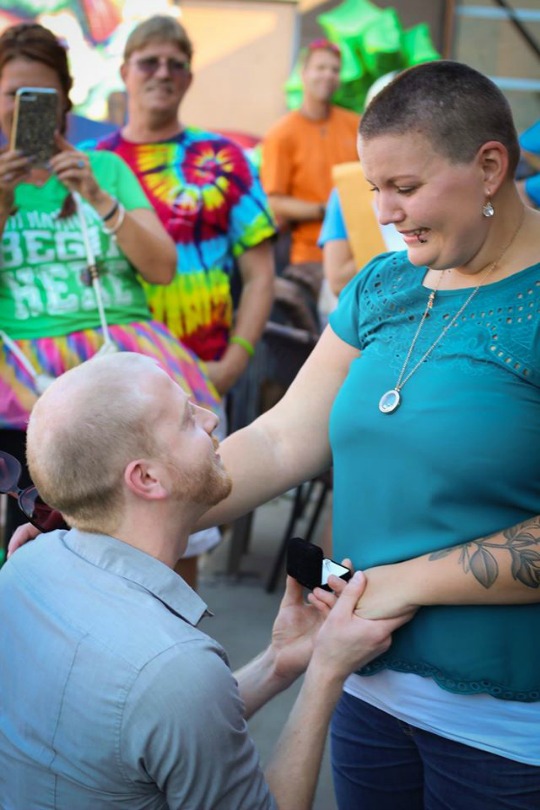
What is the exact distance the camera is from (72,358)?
2771mm

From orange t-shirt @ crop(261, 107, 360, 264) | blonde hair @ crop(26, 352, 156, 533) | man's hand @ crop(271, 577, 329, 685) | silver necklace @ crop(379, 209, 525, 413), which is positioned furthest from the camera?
orange t-shirt @ crop(261, 107, 360, 264)

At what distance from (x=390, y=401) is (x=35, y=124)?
1.65 meters

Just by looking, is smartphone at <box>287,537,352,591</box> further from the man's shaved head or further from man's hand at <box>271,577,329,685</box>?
the man's shaved head

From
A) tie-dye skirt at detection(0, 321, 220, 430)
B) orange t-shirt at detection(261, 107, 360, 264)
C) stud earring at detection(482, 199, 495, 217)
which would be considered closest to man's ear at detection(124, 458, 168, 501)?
stud earring at detection(482, 199, 495, 217)

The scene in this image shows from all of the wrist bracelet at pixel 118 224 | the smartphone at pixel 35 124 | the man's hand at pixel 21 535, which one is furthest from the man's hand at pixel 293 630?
the smartphone at pixel 35 124

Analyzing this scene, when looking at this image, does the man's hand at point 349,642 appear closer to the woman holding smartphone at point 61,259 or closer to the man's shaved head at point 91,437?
the man's shaved head at point 91,437

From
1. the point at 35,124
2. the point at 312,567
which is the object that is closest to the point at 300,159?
the point at 35,124

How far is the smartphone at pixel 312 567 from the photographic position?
171 cm

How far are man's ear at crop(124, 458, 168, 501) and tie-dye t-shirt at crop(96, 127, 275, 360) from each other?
1876 millimetres

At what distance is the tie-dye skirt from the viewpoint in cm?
269

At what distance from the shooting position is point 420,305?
1743mm

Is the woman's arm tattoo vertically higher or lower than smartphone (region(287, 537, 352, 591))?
higher

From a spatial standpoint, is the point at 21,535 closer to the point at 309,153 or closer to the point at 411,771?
the point at 411,771

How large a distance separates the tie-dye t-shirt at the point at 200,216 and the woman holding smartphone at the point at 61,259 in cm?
37
